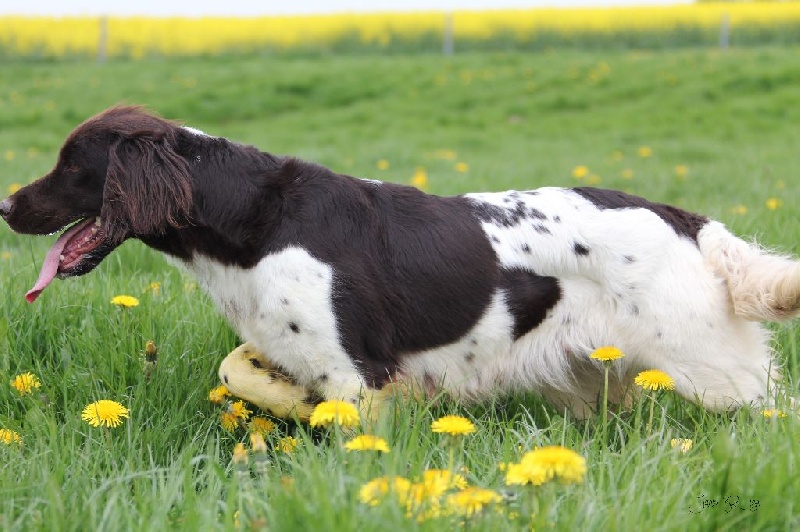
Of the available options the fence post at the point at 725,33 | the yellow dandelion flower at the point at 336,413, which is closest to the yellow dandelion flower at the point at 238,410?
the yellow dandelion flower at the point at 336,413

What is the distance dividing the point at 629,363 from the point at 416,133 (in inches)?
449

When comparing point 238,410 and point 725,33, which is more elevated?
point 725,33

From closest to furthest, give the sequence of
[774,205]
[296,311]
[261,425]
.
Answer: [296,311] < [261,425] < [774,205]

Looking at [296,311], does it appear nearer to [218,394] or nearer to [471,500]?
[218,394]

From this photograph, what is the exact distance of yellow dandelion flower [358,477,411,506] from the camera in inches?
68.5

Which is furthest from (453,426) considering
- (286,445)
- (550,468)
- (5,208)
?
(5,208)

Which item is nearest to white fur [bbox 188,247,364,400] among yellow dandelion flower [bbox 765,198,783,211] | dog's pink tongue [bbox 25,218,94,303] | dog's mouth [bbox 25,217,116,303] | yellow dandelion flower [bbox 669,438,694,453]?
dog's mouth [bbox 25,217,116,303]

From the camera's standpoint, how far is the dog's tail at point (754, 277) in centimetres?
297

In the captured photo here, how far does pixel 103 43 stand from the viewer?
26.5m

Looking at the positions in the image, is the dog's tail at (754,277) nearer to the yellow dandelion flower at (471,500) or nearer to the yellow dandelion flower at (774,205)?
the yellow dandelion flower at (471,500)

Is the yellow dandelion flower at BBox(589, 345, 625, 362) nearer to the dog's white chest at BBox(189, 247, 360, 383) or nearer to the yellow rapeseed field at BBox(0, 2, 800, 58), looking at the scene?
the dog's white chest at BBox(189, 247, 360, 383)

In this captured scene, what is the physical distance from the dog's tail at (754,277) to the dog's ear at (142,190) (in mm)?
1878

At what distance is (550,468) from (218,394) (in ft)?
5.52

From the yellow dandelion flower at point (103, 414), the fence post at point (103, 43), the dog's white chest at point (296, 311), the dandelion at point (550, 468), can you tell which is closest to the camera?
the dandelion at point (550, 468)
